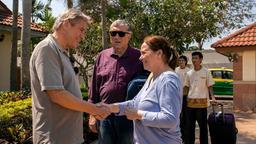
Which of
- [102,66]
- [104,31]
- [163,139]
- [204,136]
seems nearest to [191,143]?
[204,136]

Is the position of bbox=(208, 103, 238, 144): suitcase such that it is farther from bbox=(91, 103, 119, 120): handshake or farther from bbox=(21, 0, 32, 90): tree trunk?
bbox=(21, 0, 32, 90): tree trunk

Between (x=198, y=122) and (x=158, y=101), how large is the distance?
5123mm

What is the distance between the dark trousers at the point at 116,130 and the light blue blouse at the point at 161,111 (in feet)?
4.38

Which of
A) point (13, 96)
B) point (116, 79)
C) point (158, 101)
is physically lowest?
point (13, 96)

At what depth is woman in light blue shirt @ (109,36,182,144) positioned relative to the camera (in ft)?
10.5

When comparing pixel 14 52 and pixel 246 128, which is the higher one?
pixel 14 52

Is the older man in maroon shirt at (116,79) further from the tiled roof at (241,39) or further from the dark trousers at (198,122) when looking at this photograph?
the tiled roof at (241,39)

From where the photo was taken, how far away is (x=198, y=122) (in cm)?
827

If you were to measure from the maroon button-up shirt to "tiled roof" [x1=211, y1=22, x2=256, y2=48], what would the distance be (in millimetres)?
11312

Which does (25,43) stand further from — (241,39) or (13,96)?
(241,39)

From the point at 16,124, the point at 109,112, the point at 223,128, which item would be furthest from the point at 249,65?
the point at 109,112

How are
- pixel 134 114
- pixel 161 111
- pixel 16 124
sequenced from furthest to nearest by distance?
pixel 16 124 < pixel 134 114 < pixel 161 111

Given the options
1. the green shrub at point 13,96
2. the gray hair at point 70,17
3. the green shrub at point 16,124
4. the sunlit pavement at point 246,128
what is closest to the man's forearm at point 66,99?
the gray hair at point 70,17

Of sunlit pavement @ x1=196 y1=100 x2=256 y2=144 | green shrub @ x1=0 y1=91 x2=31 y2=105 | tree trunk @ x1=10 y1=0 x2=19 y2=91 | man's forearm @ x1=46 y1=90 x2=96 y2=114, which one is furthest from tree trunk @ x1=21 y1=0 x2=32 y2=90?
man's forearm @ x1=46 y1=90 x2=96 y2=114
